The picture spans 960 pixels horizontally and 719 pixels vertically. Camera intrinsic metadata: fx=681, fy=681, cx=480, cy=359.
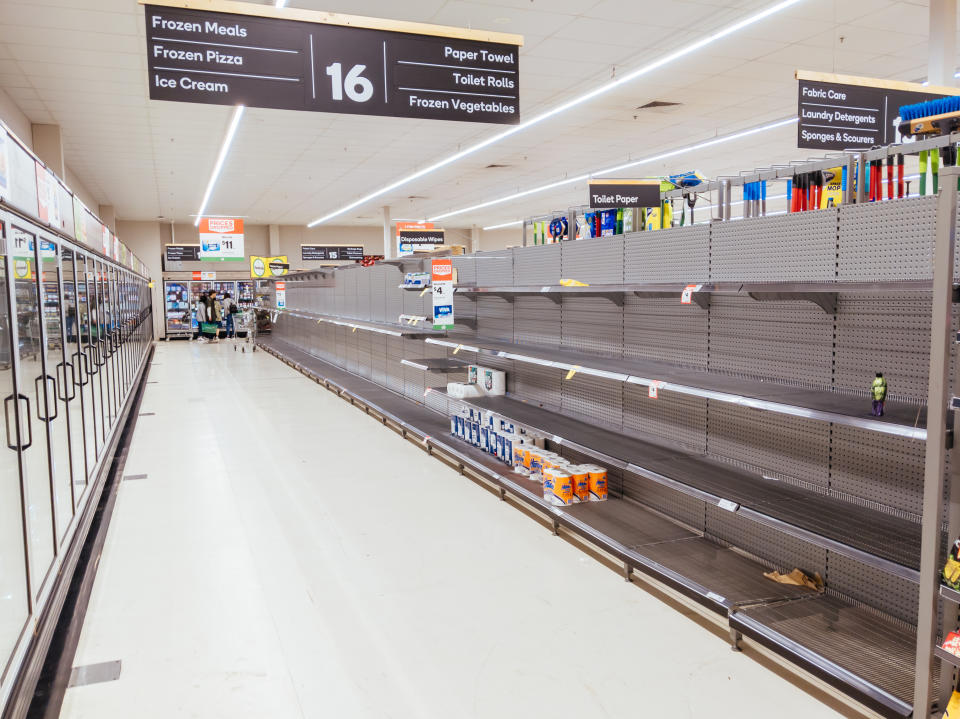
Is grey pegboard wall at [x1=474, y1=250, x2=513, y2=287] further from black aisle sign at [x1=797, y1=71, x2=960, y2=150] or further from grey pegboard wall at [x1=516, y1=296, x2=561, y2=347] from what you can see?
black aisle sign at [x1=797, y1=71, x2=960, y2=150]

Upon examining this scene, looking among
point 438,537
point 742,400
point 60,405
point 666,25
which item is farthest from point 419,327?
point 60,405

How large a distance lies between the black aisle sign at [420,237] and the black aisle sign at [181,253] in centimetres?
816

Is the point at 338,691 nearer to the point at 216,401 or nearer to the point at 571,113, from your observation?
the point at 216,401

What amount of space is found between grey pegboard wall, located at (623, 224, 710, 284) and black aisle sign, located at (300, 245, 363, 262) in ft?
63.9

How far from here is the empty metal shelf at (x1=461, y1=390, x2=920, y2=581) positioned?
2.55 meters

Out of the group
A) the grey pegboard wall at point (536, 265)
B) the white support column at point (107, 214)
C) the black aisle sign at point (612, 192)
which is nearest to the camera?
the grey pegboard wall at point (536, 265)

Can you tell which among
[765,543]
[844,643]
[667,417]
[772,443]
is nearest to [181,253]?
[667,417]

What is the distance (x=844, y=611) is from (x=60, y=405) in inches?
380

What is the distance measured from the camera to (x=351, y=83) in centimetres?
423

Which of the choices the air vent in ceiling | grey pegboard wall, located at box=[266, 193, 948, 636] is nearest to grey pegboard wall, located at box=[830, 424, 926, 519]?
grey pegboard wall, located at box=[266, 193, 948, 636]

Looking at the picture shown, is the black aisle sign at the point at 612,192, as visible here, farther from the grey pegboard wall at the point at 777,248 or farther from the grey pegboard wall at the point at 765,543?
the grey pegboard wall at the point at 765,543

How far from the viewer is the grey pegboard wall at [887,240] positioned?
2762 mm

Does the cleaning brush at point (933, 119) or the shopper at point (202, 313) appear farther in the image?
the shopper at point (202, 313)

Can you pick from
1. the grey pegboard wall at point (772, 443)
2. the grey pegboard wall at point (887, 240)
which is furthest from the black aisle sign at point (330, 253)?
the grey pegboard wall at point (887, 240)
